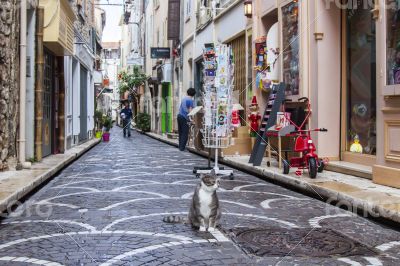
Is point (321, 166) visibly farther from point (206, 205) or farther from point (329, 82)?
point (206, 205)

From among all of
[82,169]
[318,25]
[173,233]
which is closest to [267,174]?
[318,25]


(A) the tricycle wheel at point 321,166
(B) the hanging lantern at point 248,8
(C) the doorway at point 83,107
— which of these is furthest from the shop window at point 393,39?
(C) the doorway at point 83,107

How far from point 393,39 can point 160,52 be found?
23.9 m

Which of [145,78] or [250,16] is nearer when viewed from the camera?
[250,16]

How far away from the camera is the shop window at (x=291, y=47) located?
11.9 metres

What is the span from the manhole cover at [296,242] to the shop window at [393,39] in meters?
3.42

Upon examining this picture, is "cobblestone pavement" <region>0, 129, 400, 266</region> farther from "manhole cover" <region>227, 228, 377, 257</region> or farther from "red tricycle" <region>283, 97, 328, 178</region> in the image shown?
"red tricycle" <region>283, 97, 328, 178</region>

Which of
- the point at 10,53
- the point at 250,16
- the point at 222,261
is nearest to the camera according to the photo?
the point at 222,261

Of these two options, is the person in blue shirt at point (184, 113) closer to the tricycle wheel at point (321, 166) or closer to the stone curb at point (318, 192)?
the stone curb at point (318, 192)

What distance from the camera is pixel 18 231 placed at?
5.44m

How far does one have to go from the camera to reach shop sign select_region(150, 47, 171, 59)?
102 feet

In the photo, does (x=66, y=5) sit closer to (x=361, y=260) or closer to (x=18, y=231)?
(x=18, y=231)

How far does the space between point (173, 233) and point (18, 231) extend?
1.57m

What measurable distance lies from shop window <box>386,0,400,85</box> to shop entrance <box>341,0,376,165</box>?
146cm
